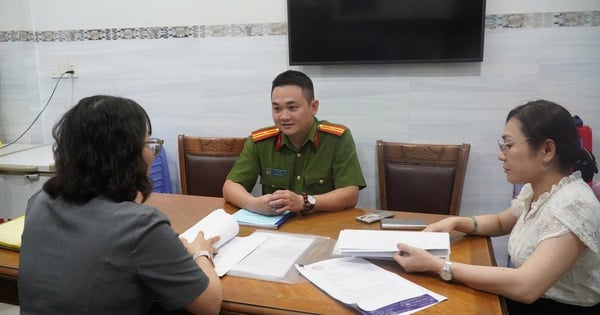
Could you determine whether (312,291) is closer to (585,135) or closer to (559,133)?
(559,133)

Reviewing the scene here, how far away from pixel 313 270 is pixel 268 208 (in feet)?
1.54

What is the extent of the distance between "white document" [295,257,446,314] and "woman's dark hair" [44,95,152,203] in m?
0.51

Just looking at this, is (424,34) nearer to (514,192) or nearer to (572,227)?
(514,192)

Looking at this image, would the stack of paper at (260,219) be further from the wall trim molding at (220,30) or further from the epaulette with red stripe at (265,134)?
the wall trim molding at (220,30)

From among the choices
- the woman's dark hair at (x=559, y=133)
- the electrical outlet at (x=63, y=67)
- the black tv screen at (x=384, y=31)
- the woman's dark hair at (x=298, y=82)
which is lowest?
the woman's dark hair at (x=559, y=133)

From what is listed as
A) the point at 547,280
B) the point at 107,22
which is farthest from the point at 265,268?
the point at 107,22

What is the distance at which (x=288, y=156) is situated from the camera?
2.06 meters

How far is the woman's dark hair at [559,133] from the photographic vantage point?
49.4 inches

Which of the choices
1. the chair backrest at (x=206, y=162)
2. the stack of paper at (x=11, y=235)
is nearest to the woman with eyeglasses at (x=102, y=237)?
the stack of paper at (x=11, y=235)

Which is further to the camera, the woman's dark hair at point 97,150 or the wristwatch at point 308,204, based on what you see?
the wristwatch at point 308,204

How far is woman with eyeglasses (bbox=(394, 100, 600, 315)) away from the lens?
3.61 feet

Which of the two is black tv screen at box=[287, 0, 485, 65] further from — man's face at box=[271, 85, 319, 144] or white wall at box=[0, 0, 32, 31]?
white wall at box=[0, 0, 32, 31]

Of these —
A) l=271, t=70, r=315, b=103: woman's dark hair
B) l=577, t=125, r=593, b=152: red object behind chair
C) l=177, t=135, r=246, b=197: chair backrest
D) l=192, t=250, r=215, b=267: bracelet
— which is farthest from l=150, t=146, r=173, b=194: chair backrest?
l=577, t=125, r=593, b=152: red object behind chair

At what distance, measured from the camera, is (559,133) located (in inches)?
49.3
